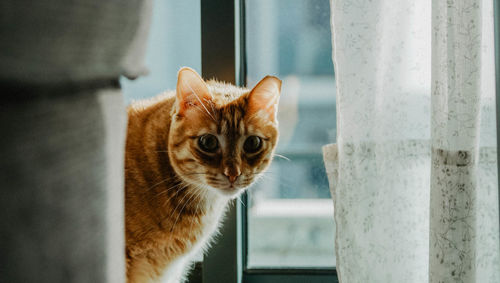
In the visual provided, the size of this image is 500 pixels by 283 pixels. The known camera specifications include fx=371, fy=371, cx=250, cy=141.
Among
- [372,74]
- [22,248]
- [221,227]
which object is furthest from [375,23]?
[22,248]

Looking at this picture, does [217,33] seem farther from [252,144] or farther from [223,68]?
[252,144]

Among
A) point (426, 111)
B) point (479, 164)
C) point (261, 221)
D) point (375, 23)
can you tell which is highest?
point (375, 23)

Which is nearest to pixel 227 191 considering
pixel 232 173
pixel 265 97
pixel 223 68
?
pixel 232 173

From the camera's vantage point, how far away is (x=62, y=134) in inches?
12.2

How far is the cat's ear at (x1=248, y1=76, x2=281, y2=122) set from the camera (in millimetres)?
1013

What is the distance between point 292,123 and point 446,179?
0.63m

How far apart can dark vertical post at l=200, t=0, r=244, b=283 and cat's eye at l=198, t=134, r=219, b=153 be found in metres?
0.31

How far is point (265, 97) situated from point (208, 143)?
0.68 ft

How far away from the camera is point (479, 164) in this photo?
957 millimetres

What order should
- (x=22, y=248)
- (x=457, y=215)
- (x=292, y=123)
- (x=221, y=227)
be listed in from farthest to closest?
(x=292, y=123)
(x=221, y=227)
(x=457, y=215)
(x=22, y=248)

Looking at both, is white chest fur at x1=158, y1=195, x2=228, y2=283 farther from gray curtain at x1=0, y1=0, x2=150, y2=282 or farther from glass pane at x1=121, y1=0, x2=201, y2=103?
gray curtain at x1=0, y1=0, x2=150, y2=282

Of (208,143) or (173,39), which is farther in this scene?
(173,39)

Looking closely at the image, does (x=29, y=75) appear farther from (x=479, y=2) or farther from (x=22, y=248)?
(x=479, y=2)

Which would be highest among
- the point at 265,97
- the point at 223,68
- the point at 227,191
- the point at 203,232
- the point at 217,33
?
the point at 217,33
